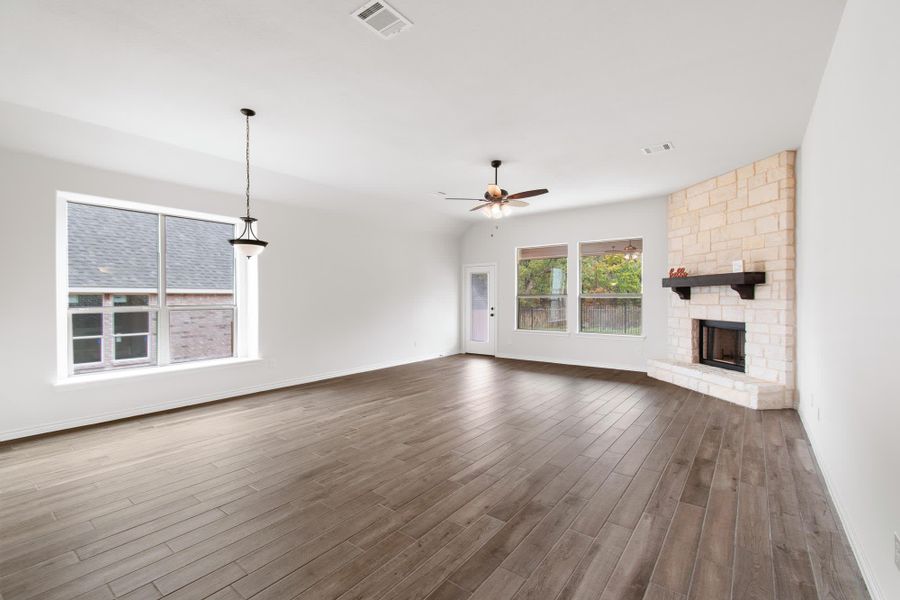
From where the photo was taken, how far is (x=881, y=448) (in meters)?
1.74

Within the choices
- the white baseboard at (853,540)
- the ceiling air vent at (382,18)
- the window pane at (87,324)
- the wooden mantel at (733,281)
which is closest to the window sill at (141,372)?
the window pane at (87,324)

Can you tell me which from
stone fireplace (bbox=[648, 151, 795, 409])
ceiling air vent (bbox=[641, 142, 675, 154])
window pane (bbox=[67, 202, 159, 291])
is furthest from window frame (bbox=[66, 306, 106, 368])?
stone fireplace (bbox=[648, 151, 795, 409])

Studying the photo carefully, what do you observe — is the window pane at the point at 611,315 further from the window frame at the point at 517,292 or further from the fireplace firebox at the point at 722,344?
the fireplace firebox at the point at 722,344

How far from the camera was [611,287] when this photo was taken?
23.6 ft

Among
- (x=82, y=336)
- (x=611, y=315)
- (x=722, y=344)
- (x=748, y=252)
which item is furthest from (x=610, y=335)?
(x=82, y=336)

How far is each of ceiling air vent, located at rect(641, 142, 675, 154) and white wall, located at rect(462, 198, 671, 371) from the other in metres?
2.36

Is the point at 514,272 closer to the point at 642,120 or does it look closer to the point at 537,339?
the point at 537,339

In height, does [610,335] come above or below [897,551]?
above

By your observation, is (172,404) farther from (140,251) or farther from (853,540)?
(853,540)

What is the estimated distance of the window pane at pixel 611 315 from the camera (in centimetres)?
Answer: 694

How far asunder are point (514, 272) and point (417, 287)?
80.5 inches

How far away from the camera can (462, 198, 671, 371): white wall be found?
6621 millimetres

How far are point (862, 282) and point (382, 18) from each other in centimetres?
290

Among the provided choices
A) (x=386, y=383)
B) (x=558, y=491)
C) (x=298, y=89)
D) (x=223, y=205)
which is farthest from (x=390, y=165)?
(x=558, y=491)
